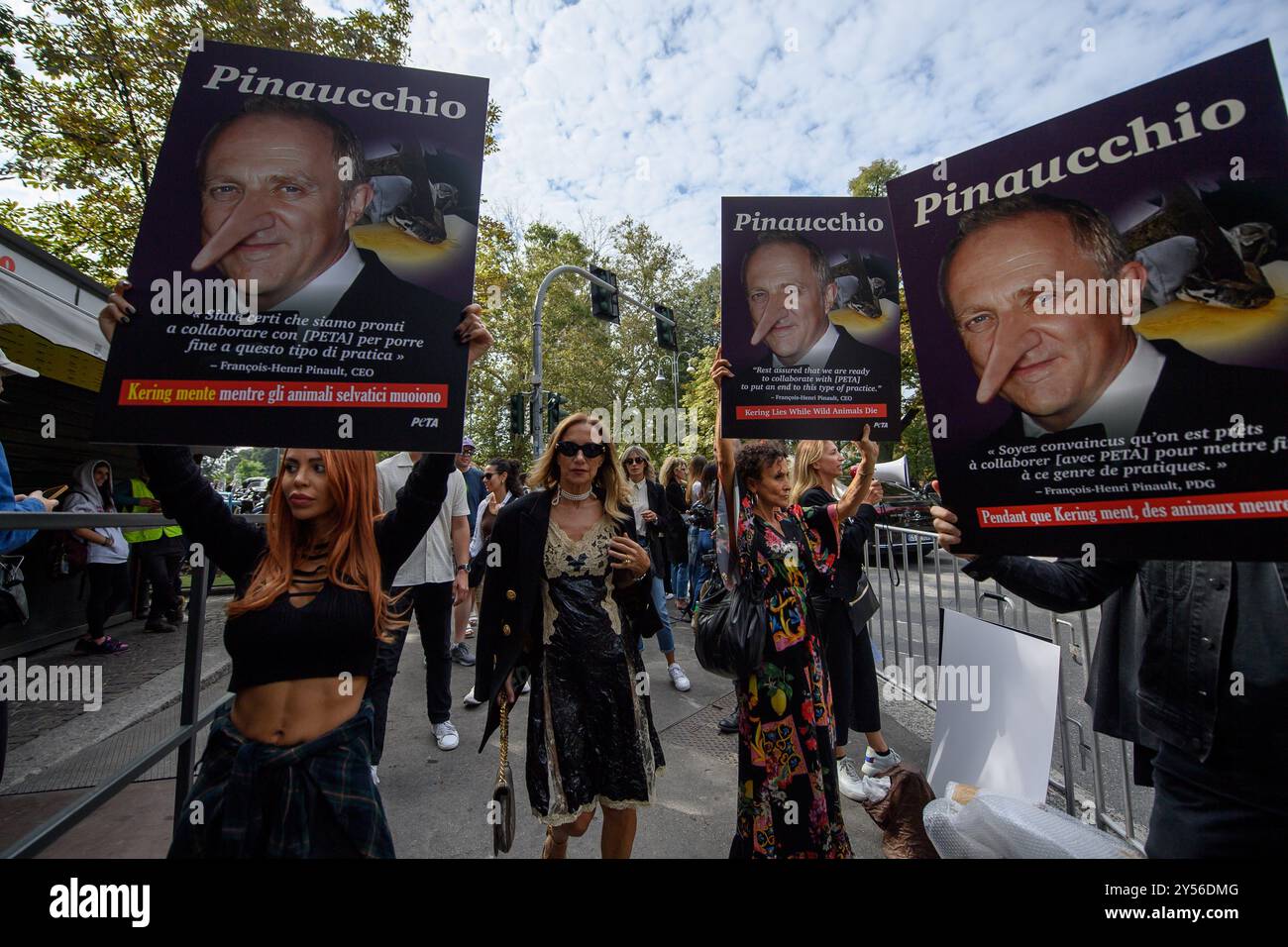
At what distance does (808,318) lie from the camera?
2.87 meters

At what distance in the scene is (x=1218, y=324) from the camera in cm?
132

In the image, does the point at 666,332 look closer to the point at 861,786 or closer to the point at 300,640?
the point at 861,786

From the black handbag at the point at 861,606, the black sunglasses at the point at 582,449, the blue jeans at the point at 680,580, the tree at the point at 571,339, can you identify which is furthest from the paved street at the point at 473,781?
the tree at the point at 571,339

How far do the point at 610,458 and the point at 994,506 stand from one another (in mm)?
1747

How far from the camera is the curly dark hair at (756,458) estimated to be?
110 inches

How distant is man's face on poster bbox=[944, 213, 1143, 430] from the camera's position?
4.75 ft

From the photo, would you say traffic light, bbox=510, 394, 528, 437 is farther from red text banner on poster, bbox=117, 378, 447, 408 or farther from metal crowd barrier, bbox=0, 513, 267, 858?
red text banner on poster, bbox=117, 378, 447, 408

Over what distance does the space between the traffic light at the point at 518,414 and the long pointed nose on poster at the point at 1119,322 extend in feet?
40.5

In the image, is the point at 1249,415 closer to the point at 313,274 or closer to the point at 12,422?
the point at 313,274

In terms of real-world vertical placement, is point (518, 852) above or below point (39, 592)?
below

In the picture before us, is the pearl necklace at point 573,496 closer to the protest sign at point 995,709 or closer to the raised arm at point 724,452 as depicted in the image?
the raised arm at point 724,452

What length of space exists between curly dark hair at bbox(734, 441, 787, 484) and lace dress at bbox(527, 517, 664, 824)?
2.65 feet
